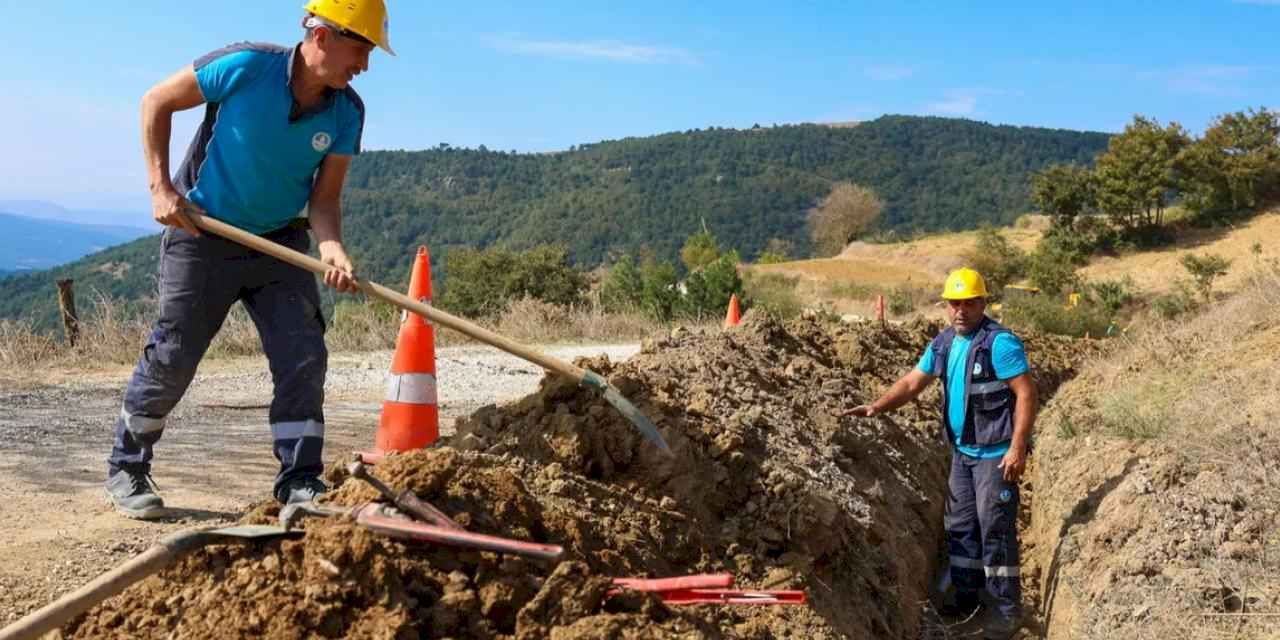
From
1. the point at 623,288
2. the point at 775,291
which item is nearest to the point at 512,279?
the point at 623,288

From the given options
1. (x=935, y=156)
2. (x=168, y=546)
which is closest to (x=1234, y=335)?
(x=168, y=546)

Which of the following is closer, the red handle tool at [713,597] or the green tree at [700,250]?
the red handle tool at [713,597]

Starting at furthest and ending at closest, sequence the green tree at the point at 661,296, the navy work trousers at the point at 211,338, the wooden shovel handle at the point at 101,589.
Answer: the green tree at the point at 661,296
the navy work trousers at the point at 211,338
the wooden shovel handle at the point at 101,589

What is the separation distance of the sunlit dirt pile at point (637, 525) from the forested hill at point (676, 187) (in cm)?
6744

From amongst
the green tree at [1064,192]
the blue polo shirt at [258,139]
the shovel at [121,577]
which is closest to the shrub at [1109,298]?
the green tree at [1064,192]

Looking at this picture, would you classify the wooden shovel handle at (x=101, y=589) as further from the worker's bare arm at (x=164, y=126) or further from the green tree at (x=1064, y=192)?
the green tree at (x=1064, y=192)

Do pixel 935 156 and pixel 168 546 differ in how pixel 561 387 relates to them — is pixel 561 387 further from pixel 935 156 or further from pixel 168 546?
pixel 935 156

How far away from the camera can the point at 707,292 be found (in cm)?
1936

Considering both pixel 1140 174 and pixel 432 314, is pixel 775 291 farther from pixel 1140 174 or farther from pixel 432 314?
pixel 432 314

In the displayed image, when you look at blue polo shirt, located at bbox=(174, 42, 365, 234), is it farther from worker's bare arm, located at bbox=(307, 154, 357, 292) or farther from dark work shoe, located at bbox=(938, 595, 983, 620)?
dark work shoe, located at bbox=(938, 595, 983, 620)

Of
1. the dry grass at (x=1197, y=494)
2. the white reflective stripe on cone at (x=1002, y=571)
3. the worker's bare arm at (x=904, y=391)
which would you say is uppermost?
the worker's bare arm at (x=904, y=391)

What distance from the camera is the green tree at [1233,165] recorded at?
44.2m

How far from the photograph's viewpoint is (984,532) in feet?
18.0

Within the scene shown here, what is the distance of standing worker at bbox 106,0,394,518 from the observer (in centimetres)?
430
